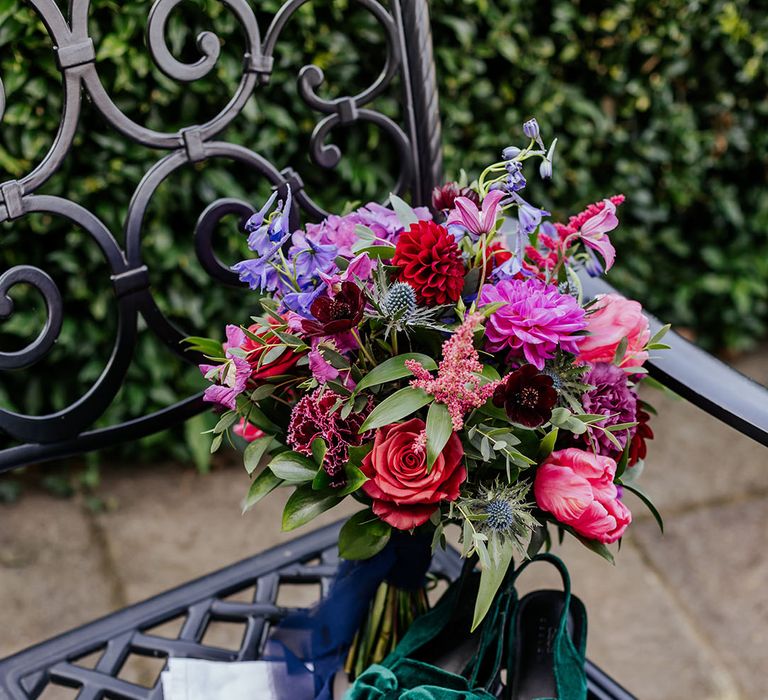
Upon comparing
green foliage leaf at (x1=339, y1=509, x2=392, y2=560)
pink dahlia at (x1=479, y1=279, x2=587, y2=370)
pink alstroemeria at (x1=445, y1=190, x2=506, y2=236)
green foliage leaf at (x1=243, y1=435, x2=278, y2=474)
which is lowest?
green foliage leaf at (x1=339, y1=509, x2=392, y2=560)

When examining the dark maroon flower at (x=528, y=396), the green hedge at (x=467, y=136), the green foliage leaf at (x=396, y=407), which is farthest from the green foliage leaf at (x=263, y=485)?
the green hedge at (x=467, y=136)

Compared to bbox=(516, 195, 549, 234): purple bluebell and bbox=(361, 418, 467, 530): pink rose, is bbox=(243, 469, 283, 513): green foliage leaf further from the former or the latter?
bbox=(516, 195, 549, 234): purple bluebell

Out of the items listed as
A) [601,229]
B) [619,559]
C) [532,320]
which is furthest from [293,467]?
[619,559]

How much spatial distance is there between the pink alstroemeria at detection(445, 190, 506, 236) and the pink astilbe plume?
0.09 meters

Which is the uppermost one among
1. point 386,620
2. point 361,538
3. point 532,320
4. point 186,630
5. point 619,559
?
point 532,320

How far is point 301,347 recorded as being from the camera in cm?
79

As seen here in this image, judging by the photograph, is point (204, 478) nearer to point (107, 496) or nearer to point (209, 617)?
point (107, 496)

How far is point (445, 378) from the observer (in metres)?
0.73

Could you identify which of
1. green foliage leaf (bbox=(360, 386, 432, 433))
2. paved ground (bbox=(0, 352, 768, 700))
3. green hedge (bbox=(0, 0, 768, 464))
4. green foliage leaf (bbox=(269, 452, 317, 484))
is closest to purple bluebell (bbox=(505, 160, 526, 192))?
green foliage leaf (bbox=(360, 386, 432, 433))

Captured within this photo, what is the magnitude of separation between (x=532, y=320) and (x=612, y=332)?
0.10m

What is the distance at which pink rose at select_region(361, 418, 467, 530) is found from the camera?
0.75 meters

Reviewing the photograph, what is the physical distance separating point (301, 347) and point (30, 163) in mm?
1303

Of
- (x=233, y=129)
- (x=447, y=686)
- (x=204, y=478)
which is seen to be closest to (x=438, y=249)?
(x=447, y=686)

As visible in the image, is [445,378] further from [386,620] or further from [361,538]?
[386,620]
